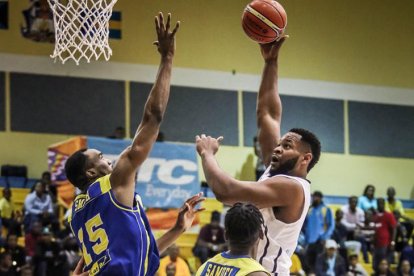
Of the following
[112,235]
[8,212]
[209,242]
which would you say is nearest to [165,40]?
[112,235]

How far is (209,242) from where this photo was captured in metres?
16.4

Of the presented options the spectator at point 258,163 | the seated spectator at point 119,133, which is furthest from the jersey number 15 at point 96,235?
the spectator at point 258,163

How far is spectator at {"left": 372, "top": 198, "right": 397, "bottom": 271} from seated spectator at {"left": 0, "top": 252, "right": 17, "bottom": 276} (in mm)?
7769

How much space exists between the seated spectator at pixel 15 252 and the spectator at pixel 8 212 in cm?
124

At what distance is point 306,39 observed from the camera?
846 inches

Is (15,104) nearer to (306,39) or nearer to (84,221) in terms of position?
(306,39)

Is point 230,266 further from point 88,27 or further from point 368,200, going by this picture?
point 368,200

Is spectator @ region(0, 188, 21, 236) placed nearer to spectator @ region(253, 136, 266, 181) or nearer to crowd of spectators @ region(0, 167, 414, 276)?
crowd of spectators @ region(0, 167, 414, 276)

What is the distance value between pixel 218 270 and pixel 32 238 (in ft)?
35.3

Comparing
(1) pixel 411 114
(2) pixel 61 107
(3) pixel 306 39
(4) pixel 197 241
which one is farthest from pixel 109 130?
(1) pixel 411 114

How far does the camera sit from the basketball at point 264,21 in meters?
6.71

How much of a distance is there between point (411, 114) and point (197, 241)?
8.21 m

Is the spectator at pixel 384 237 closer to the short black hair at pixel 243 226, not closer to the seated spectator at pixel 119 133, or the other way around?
the seated spectator at pixel 119 133

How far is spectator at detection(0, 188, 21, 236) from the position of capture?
16.2 meters
